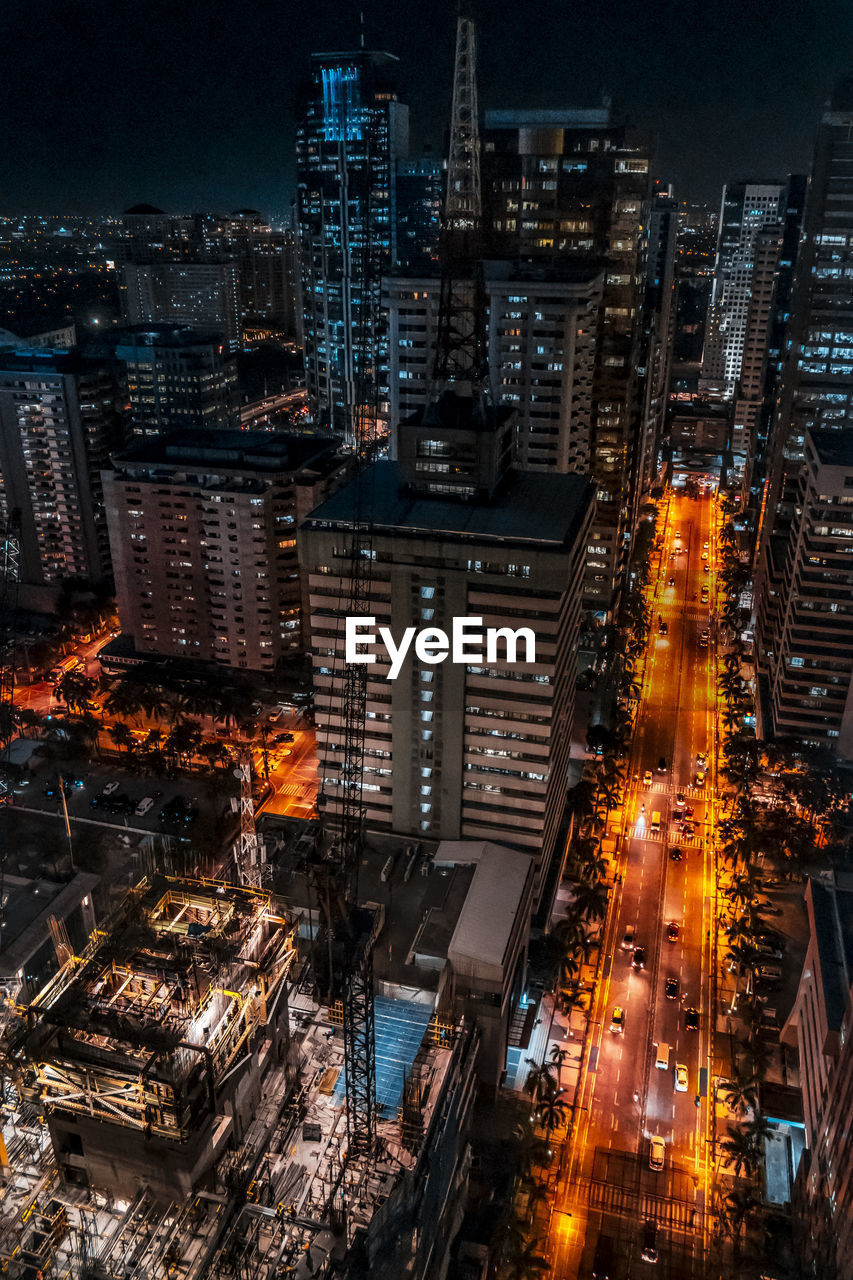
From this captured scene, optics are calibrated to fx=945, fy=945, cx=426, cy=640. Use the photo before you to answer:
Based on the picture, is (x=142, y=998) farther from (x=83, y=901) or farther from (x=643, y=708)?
(x=643, y=708)

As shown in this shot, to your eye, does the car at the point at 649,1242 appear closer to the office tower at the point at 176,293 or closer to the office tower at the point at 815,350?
the office tower at the point at 815,350

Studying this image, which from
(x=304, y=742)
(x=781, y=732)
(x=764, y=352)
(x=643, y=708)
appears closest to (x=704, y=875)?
(x=781, y=732)

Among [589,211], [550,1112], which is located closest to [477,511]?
[550,1112]

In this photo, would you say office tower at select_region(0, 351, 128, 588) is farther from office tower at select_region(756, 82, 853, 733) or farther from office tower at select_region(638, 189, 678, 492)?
office tower at select_region(756, 82, 853, 733)

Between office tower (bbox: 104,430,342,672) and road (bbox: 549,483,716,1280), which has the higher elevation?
office tower (bbox: 104,430,342,672)

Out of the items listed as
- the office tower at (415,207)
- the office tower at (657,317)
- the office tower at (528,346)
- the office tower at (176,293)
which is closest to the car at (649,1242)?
the office tower at (528,346)

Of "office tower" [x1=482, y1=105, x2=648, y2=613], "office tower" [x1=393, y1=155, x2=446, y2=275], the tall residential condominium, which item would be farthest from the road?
"office tower" [x1=393, y1=155, x2=446, y2=275]
